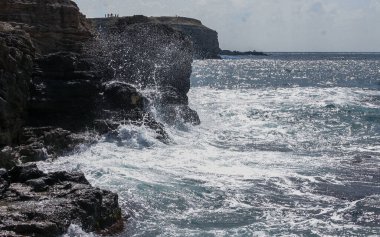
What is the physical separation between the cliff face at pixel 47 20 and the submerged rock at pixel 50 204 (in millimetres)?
13589

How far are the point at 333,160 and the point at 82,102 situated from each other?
8.63 meters

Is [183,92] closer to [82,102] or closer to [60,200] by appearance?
[82,102]

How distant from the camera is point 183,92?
100ft

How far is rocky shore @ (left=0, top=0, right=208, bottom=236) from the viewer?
34.9ft

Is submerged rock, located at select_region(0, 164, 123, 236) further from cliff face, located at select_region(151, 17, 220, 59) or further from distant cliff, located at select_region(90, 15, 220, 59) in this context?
cliff face, located at select_region(151, 17, 220, 59)

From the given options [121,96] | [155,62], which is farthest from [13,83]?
[155,62]

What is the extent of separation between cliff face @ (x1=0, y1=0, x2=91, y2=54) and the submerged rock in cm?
1359

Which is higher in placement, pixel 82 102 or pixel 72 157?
pixel 82 102

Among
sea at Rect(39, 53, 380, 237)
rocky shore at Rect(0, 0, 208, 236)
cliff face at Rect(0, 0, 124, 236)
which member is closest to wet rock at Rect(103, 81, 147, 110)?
rocky shore at Rect(0, 0, 208, 236)

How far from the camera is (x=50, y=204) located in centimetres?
1034

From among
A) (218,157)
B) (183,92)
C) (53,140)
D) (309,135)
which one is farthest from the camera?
(183,92)

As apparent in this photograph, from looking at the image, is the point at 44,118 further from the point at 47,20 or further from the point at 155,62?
the point at 155,62

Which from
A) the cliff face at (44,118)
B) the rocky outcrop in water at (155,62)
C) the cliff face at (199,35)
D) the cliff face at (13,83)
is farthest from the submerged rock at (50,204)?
the cliff face at (199,35)

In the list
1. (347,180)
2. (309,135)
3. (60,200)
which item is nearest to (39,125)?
(60,200)
